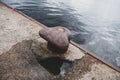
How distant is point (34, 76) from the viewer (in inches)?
124

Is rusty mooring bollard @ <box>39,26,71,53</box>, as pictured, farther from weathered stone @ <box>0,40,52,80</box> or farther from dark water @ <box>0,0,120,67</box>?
dark water @ <box>0,0,120,67</box>

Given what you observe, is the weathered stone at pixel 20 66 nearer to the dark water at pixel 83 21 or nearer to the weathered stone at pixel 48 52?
the weathered stone at pixel 48 52

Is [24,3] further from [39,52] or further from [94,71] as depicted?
[94,71]

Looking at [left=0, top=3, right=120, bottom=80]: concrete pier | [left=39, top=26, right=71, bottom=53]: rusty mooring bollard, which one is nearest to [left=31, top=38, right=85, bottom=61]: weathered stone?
[left=0, top=3, right=120, bottom=80]: concrete pier

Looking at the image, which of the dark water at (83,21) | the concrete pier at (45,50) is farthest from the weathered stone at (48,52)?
the dark water at (83,21)

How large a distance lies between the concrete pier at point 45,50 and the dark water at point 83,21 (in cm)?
166

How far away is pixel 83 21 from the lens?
737cm

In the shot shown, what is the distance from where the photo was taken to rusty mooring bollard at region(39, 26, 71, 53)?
3.39 m

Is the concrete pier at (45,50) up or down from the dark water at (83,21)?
up

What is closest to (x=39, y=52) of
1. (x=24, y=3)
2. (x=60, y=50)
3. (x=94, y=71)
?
(x=60, y=50)

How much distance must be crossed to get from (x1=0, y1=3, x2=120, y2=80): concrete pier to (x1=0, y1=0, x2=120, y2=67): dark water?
1.66 meters

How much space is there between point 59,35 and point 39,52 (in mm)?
584

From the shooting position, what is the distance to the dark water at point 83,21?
5805 millimetres

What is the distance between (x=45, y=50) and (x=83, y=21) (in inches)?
157
